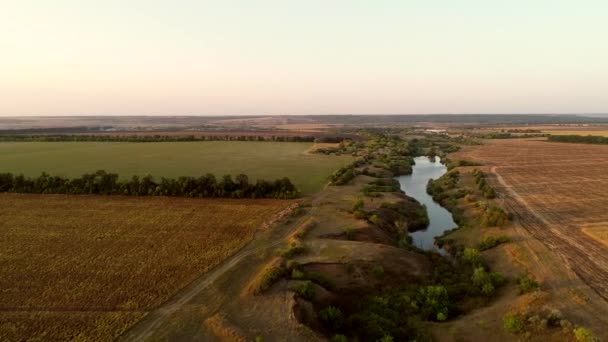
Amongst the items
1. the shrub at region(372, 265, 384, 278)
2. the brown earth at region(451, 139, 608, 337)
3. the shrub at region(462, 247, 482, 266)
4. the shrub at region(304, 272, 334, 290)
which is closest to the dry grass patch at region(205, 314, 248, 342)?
the shrub at region(304, 272, 334, 290)

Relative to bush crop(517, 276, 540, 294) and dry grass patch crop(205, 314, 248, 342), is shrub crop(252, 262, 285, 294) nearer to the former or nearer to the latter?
dry grass patch crop(205, 314, 248, 342)

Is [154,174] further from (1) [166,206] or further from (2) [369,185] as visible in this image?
(2) [369,185]

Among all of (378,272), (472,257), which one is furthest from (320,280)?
(472,257)

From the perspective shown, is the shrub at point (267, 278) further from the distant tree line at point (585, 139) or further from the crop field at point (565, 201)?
the distant tree line at point (585, 139)

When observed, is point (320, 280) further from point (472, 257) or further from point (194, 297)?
point (472, 257)

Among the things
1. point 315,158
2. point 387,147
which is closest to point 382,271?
point 315,158

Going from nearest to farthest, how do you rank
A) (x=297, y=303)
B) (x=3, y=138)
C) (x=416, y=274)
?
1. (x=297, y=303)
2. (x=416, y=274)
3. (x=3, y=138)

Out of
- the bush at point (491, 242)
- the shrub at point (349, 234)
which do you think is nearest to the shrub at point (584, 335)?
the bush at point (491, 242)
